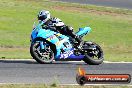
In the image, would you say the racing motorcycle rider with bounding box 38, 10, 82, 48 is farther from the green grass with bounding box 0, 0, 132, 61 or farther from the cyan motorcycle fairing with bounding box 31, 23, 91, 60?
the green grass with bounding box 0, 0, 132, 61

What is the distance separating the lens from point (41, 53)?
1537 centimetres

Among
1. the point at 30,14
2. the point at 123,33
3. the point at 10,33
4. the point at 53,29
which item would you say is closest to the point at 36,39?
the point at 53,29

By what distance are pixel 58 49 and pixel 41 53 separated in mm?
570

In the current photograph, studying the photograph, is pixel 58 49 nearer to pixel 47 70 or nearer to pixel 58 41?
pixel 58 41

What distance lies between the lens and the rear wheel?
50.1 feet

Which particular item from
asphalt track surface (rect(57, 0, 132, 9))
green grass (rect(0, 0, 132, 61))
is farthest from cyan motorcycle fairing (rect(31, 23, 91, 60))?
asphalt track surface (rect(57, 0, 132, 9))

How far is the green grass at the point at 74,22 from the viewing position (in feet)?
86.3

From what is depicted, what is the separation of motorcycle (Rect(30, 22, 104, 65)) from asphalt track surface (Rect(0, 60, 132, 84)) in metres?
0.20

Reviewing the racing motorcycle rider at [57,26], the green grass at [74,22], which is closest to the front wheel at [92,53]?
the racing motorcycle rider at [57,26]

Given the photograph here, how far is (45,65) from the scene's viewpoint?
49.1ft

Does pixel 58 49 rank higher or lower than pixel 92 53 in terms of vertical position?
higher

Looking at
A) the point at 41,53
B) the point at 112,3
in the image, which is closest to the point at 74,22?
the point at 112,3

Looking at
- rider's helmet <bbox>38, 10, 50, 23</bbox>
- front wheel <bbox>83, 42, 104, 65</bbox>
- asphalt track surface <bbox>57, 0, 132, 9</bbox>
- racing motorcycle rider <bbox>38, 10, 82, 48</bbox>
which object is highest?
rider's helmet <bbox>38, 10, 50, 23</bbox>

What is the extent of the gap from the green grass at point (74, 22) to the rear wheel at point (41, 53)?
7.40 metres
